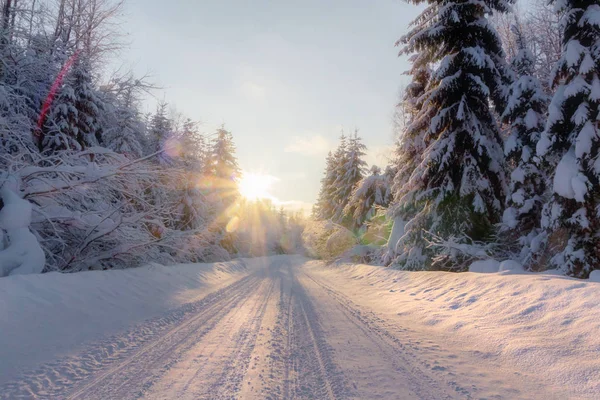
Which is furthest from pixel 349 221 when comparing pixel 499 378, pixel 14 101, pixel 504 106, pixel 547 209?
pixel 499 378

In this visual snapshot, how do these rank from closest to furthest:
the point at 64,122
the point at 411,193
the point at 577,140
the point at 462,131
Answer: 1. the point at 577,140
2. the point at 462,131
3. the point at 411,193
4. the point at 64,122

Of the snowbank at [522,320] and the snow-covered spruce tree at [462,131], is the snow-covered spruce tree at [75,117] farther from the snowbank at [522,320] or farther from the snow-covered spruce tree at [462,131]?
the snowbank at [522,320]

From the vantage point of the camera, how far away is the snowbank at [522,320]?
12.2ft

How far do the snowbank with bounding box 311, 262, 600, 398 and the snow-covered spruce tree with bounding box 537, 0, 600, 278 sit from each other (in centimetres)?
232

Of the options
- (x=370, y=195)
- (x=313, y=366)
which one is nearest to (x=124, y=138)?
(x=370, y=195)

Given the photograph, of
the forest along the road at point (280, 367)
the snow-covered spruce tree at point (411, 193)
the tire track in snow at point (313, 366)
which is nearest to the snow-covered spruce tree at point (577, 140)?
the snow-covered spruce tree at point (411, 193)

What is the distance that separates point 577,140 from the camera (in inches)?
299

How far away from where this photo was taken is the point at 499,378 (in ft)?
11.9

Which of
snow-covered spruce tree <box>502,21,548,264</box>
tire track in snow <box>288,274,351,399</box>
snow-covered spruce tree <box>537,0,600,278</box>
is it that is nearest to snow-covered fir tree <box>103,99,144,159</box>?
tire track in snow <box>288,274,351,399</box>

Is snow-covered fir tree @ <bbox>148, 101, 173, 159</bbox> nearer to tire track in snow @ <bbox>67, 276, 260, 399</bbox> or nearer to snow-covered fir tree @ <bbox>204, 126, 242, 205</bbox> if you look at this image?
snow-covered fir tree @ <bbox>204, 126, 242, 205</bbox>

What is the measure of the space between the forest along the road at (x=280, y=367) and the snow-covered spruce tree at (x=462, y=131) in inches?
261

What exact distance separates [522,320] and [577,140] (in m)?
5.05

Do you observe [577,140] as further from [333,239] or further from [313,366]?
[333,239]

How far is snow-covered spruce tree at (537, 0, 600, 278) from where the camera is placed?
7.49m
